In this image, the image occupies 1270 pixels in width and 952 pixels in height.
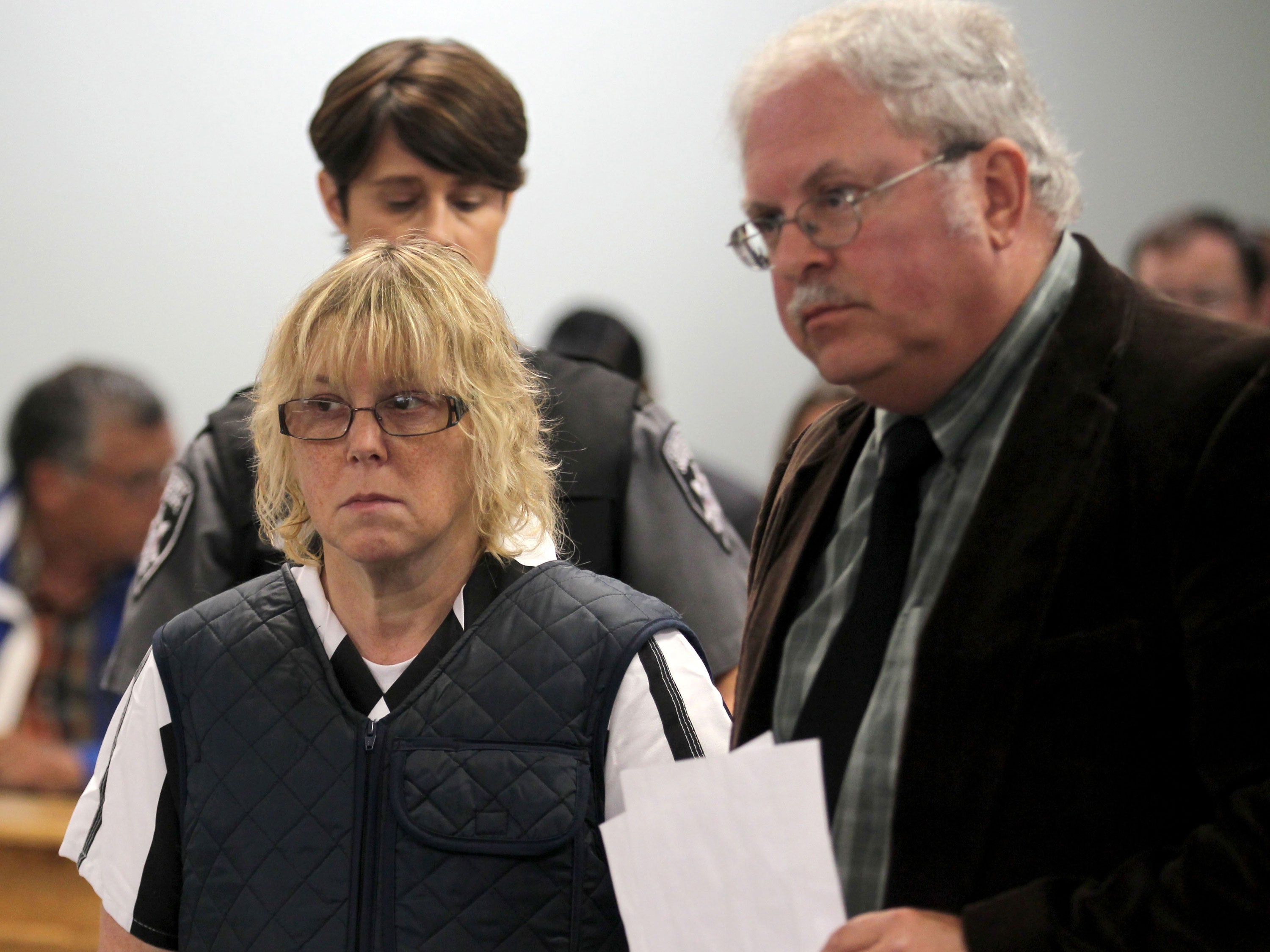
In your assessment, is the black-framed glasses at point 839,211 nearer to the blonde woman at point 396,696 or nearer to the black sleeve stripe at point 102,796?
the blonde woman at point 396,696

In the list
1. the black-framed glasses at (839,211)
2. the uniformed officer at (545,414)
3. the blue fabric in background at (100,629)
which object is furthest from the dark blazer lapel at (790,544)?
the blue fabric in background at (100,629)

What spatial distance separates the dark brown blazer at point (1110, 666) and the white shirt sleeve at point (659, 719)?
12.3 inches

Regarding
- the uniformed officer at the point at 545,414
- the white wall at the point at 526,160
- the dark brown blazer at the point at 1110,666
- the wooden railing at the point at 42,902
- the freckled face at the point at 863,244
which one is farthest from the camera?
the white wall at the point at 526,160

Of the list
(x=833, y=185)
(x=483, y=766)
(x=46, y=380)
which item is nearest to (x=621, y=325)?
(x=483, y=766)

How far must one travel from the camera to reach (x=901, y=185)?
0.97 m

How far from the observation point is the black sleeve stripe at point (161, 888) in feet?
4.32

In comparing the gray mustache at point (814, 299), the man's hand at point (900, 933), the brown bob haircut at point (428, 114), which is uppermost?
the brown bob haircut at point (428, 114)

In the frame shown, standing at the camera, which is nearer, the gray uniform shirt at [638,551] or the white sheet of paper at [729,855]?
the white sheet of paper at [729,855]

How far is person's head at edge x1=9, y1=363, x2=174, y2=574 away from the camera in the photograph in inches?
123

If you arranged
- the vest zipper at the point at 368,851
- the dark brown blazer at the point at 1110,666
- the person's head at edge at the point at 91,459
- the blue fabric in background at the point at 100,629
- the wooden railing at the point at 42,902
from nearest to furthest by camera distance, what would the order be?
the dark brown blazer at the point at 1110,666, the vest zipper at the point at 368,851, the wooden railing at the point at 42,902, the blue fabric in background at the point at 100,629, the person's head at edge at the point at 91,459

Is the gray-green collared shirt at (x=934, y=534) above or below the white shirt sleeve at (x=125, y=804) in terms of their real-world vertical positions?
above

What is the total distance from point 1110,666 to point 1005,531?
11 centimetres

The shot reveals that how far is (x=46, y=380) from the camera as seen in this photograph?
335cm

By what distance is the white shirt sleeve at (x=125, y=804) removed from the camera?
4.36 feet
